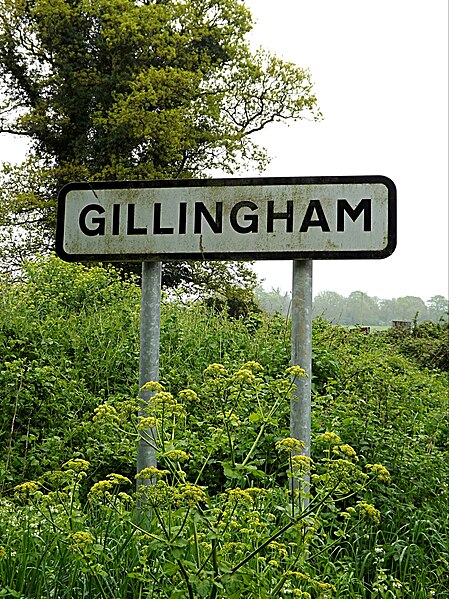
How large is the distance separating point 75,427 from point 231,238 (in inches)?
96.3

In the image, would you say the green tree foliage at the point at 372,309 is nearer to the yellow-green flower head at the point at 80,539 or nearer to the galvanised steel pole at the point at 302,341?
the galvanised steel pole at the point at 302,341

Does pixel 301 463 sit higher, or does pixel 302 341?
pixel 302 341

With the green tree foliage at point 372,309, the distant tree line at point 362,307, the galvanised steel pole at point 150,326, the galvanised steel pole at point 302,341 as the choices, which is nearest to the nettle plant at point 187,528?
the galvanised steel pole at point 302,341

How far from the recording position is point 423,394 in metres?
7.13

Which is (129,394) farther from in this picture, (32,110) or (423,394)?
(32,110)

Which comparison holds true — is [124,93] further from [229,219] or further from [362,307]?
[229,219]

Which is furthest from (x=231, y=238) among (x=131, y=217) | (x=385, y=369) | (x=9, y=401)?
(x=385, y=369)

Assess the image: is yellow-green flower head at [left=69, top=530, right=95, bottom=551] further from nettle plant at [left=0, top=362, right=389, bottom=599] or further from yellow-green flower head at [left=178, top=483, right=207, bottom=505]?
yellow-green flower head at [left=178, top=483, right=207, bottom=505]

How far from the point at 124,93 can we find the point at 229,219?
644 inches

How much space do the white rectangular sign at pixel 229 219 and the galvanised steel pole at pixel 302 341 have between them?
0.33 ft

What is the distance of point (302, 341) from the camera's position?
126 inches

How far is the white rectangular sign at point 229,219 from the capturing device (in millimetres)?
3146

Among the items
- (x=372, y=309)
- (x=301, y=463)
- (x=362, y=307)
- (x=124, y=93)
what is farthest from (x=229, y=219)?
(x=124, y=93)

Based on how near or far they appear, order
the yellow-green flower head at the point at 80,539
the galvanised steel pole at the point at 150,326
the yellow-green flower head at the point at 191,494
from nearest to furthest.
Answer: the yellow-green flower head at the point at 191,494 → the yellow-green flower head at the point at 80,539 → the galvanised steel pole at the point at 150,326
